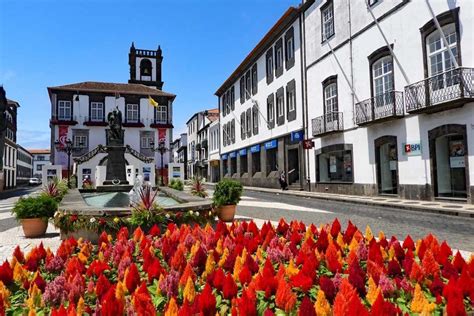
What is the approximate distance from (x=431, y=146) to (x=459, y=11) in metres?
5.48

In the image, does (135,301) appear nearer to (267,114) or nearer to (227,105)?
(267,114)

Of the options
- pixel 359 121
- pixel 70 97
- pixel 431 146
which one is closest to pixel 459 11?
pixel 431 146

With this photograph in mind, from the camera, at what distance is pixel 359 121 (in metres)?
19.4

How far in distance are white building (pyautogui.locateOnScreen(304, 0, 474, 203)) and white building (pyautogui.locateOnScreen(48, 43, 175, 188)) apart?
88.4 ft

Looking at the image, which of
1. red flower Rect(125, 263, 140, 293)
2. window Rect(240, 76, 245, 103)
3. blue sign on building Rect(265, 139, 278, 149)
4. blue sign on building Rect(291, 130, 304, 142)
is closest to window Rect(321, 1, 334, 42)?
blue sign on building Rect(291, 130, 304, 142)

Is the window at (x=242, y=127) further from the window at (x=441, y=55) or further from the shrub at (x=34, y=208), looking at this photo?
the shrub at (x=34, y=208)

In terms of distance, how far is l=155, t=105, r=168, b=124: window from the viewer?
161 ft

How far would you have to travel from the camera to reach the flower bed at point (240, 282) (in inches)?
89.3

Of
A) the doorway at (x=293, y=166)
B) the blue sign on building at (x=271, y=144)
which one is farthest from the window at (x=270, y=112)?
the doorway at (x=293, y=166)

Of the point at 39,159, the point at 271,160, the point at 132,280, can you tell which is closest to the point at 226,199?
the point at 132,280

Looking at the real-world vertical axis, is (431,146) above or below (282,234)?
above

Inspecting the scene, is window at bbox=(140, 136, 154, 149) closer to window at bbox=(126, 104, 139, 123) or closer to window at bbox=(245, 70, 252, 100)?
window at bbox=(126, 104, 139, 123)

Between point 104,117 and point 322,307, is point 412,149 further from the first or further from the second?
point 104,117

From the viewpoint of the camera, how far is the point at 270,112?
3206cm
